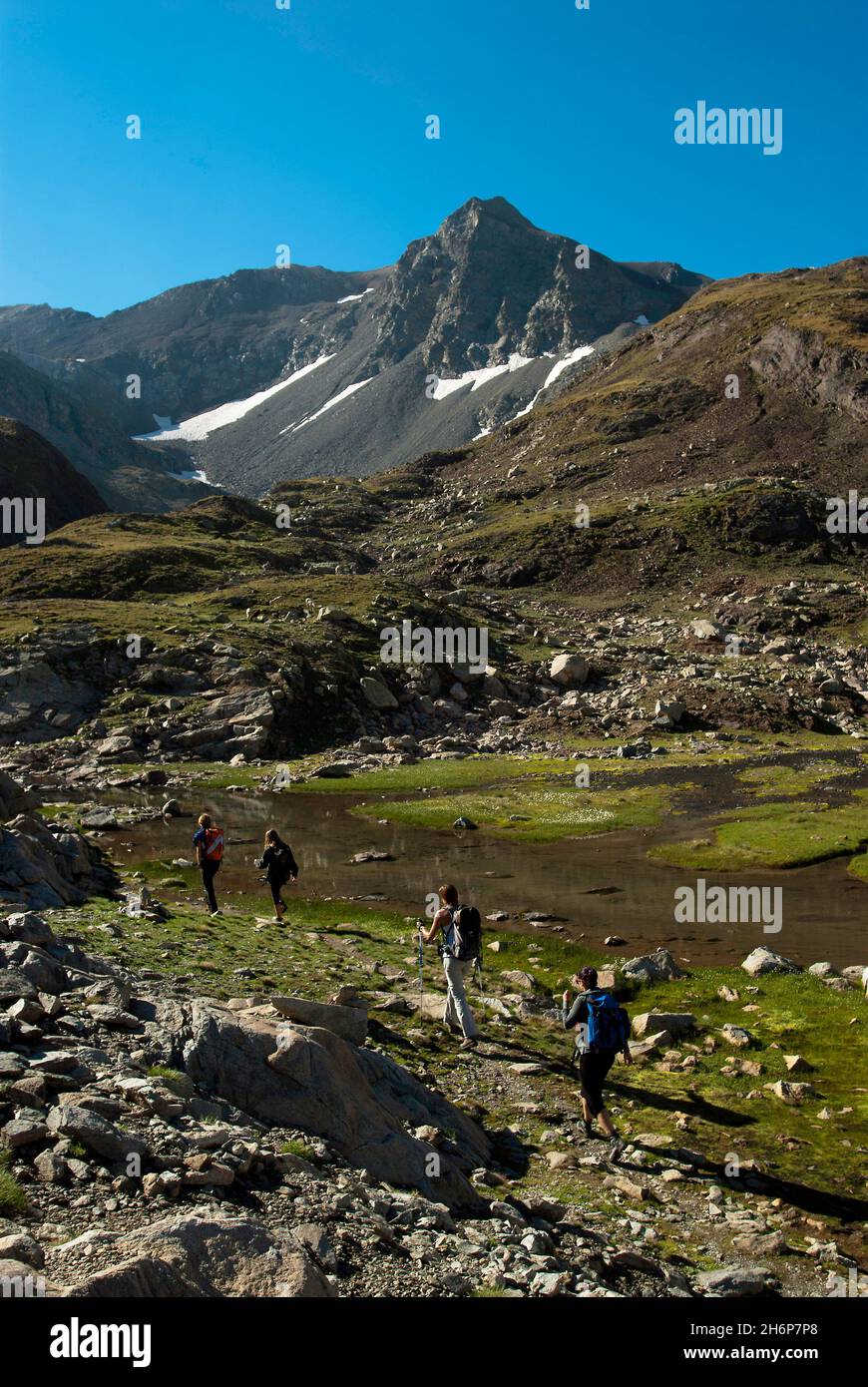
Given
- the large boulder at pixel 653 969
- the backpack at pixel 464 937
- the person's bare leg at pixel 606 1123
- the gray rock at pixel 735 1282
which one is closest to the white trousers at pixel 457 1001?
the backpack at pixel 464 937

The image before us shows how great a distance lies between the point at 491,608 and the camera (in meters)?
117

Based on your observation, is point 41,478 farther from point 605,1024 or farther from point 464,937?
point 605,1024

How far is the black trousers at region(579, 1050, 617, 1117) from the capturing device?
45.9ft

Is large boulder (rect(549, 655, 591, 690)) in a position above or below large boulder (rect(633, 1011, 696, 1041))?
above

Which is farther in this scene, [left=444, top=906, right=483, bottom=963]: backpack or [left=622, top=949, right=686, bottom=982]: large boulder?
[left=622, top=949, right=686, bottom=982]: large boulder

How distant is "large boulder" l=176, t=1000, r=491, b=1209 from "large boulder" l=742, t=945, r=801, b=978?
1203 cm

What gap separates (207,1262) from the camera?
758 cm

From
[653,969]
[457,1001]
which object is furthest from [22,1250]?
[653,969]

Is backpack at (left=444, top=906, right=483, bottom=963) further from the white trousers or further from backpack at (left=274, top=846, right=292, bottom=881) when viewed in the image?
backpack at (left=274, top=846, right=292, bottom=881)

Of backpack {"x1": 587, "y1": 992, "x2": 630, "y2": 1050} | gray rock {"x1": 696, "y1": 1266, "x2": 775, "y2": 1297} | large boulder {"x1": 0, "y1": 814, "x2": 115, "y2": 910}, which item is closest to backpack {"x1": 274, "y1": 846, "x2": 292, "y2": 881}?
large boulder {"x1": 0, "y1": 814, "x2": 115, "y2": 910}

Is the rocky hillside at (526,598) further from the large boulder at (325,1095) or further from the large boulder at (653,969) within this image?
the large boulder at (325,1095)
